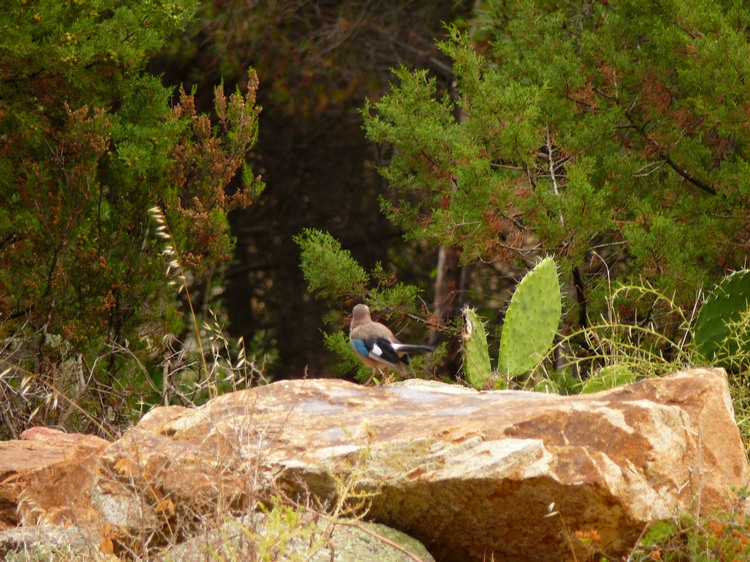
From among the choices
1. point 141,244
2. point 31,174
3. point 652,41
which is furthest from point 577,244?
point 31,174

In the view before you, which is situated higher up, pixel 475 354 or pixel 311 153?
pixel 475 354

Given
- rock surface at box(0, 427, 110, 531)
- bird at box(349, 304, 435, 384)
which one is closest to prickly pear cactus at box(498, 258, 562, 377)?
bird at box(349, 304, 435, 384)

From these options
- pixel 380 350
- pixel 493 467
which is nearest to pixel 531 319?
pixel 380 350

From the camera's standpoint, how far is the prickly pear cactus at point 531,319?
6.42 m

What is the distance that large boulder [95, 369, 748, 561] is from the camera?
4141 mm

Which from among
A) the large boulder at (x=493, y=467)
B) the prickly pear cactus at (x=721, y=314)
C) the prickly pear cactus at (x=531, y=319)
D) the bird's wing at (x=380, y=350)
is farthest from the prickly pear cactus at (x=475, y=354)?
the large boulder at (x=493, y=467)

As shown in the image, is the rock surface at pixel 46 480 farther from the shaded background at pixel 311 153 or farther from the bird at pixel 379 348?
the shaded background at pixel 311 153

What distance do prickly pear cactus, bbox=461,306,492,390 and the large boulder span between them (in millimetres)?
1615

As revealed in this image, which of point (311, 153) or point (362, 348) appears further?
point (311, 153)

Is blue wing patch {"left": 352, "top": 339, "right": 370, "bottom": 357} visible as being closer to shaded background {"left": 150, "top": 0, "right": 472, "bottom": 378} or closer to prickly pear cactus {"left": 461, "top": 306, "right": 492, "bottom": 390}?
prickly pear cactus {"left": 461, "top": 306, "right": 492, "bottom": 390}

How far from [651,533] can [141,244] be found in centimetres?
431

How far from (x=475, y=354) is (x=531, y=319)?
0.34 metres

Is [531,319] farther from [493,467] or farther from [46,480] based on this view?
[46,480]

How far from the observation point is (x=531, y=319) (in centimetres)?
646
